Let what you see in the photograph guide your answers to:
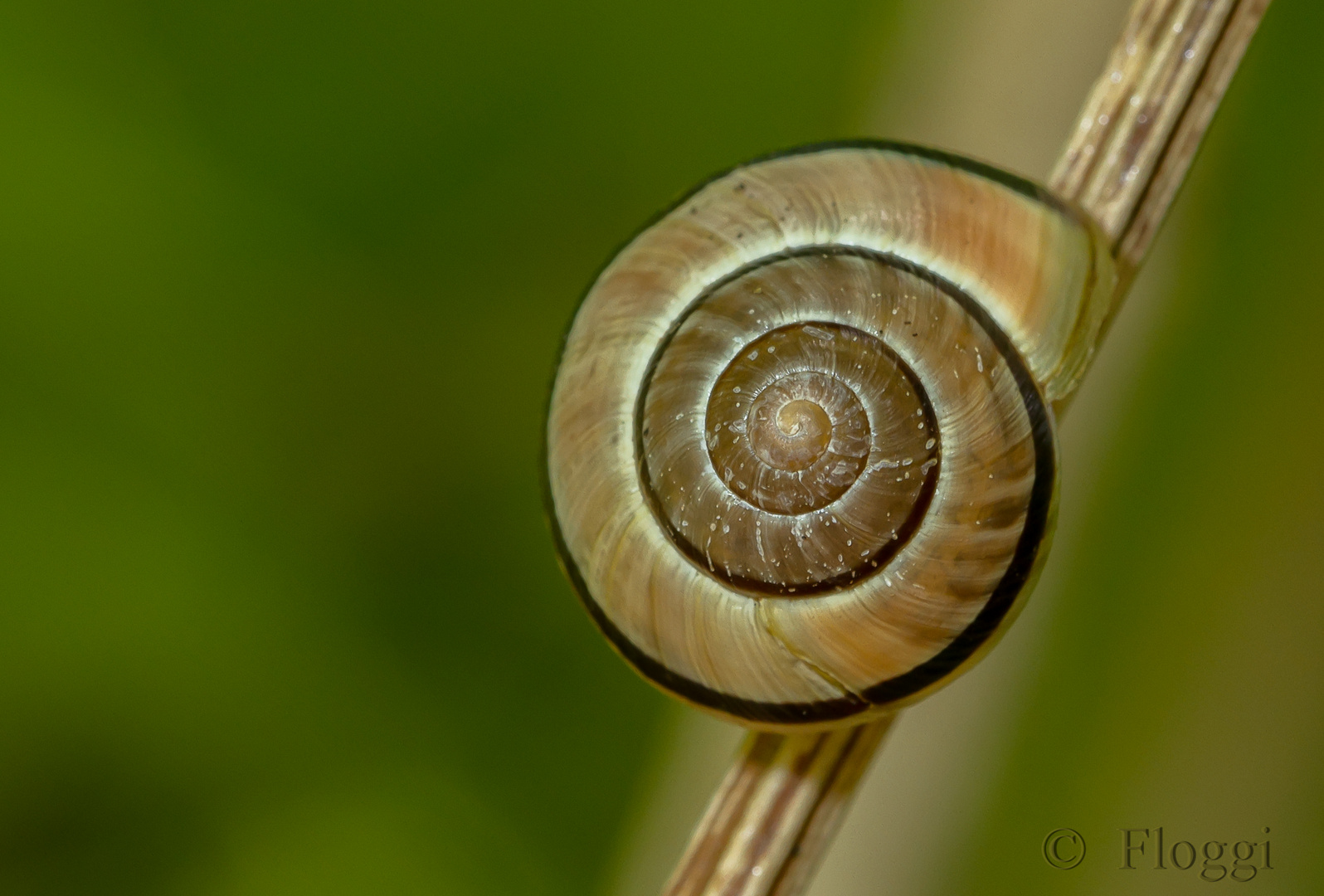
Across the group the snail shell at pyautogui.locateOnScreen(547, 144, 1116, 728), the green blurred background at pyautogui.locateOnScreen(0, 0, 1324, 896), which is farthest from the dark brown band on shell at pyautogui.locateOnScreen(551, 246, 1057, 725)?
the green blurred background at pyautogui.locateOnScreen(0, 0, 1324, 896)

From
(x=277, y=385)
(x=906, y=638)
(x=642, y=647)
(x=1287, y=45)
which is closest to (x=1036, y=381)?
(x=906, y=638)

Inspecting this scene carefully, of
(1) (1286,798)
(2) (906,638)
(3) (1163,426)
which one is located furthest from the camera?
(3) (1163,426)

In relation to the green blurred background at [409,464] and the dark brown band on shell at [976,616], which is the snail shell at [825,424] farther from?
the green blurred background at [409,464]

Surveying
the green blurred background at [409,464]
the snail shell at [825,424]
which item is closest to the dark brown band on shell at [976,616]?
the snail shell at [825,424]

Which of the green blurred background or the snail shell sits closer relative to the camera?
the snail shell

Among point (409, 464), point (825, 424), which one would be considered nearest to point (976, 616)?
point (825, 424)

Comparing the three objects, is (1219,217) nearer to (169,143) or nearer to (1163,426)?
(1163,426)

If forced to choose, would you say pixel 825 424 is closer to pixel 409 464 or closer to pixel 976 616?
pixel 976 616

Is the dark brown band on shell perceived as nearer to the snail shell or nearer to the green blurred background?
the snail shell
